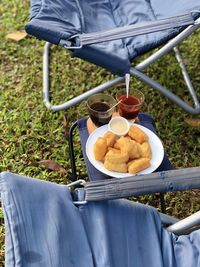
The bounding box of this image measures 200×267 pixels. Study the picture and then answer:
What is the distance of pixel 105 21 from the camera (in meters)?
2.67

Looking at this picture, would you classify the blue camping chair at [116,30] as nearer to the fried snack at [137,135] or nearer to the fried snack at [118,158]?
the fried snack at [137,135]

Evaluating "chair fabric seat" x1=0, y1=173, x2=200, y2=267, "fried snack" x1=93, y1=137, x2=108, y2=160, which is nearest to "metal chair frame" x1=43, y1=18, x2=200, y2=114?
"fried snack" x1=93, y1=137, x2=108, y2=160

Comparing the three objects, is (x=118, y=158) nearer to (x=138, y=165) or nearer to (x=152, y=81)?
(x=138, y=165)

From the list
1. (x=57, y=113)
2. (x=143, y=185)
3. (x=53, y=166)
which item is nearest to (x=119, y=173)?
(x=143, y=185)

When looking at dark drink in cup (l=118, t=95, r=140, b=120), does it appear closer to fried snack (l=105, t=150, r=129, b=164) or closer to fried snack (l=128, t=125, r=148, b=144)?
fried snack (l=128, t=125, r=148, b=144)

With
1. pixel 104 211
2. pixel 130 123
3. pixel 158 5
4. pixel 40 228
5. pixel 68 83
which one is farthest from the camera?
pixel 68 83

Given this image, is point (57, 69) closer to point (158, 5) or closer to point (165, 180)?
point (158, 5)

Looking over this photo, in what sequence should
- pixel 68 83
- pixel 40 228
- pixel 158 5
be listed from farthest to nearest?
pixel 68 83 < pixel 158 5 < pixel 40 228

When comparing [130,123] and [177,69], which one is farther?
[177,69]

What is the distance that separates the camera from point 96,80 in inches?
118

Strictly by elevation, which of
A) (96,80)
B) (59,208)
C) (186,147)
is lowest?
(186,147)

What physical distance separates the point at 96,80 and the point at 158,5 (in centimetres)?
60

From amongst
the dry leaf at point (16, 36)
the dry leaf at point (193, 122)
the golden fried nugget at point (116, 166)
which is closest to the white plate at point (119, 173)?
the golden fried nugget at point (116, 166)

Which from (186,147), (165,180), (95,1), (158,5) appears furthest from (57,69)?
(165,180)
